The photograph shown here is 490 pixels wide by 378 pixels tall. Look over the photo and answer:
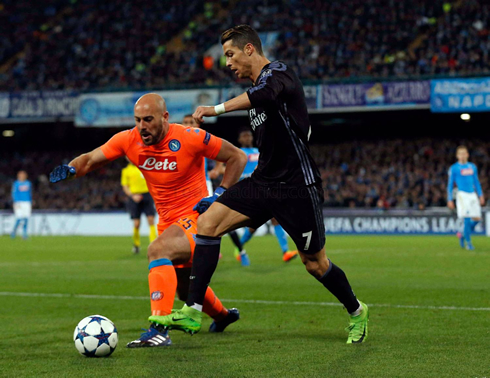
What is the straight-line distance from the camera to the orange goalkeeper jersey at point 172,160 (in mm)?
5699

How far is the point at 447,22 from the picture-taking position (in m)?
28.7

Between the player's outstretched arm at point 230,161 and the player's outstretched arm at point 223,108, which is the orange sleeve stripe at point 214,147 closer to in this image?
A: the player's outstretched arm at point 230,161

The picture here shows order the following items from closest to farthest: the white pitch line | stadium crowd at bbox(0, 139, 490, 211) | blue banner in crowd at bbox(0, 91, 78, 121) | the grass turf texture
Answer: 1. the grass turf texture
2. the white pitch line
3. stadium crowd at bbox(0, 139, 490, 211)
4. blue banner in crowd at bbox(0, 91, 78, 121)

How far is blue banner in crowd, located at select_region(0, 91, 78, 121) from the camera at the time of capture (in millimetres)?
31328

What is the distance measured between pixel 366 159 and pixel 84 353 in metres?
26.3

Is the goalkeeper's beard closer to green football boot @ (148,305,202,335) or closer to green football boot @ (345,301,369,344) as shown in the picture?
green football boot @ (148,305,202,335)

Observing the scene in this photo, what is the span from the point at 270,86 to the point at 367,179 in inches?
950

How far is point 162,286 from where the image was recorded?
5.29m

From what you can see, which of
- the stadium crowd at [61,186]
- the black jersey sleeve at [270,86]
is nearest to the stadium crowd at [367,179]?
the stadium crowd at [61,186]

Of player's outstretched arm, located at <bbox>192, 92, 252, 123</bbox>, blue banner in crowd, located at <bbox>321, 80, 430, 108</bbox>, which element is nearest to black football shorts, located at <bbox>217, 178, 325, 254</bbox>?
player's outstretched arm, located at <bbox>192, 92, 252, 123</bbox>

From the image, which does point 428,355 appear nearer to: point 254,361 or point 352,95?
point 254,361

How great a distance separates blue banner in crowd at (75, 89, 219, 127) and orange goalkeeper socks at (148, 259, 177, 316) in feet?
78.4

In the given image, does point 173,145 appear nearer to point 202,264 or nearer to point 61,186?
point 202,264

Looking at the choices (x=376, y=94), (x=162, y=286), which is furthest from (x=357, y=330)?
(x=376, y=94)
